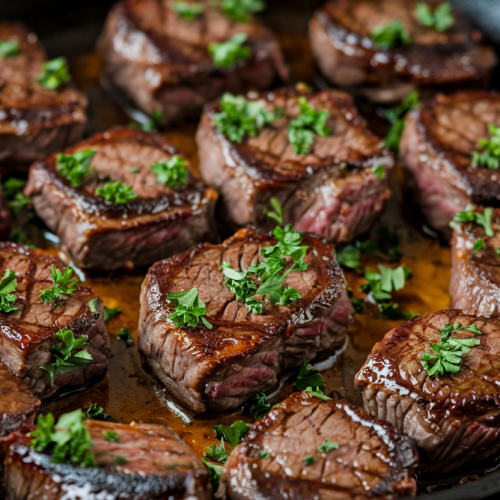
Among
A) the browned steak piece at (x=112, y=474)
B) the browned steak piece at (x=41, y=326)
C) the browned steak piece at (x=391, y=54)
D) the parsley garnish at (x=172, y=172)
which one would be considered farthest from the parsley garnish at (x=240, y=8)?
the browned steak piece at (x=112, y=474)

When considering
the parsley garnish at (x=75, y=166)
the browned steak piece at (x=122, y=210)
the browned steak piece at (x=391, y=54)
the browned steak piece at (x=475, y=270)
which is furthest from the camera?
the browned steak piece at (x=391, y=54)

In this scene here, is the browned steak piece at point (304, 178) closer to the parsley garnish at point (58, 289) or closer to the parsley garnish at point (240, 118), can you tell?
the parsley garnish at point (240, 118)

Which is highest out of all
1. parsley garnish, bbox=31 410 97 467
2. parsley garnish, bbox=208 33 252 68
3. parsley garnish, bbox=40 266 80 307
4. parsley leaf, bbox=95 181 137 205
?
parsley garnish, bbox=208 33 252 68

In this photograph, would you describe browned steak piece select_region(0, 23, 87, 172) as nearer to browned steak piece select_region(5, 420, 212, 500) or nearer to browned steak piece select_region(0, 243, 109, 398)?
browned steak piece select_region(0, 243, 109, 398)

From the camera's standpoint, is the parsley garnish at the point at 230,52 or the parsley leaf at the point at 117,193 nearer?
the parsley leaf at the point at 117,193

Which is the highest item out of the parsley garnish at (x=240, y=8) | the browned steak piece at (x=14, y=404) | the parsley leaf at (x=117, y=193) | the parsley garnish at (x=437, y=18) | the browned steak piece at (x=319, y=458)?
the parsley garnish at (x=437, y=18)

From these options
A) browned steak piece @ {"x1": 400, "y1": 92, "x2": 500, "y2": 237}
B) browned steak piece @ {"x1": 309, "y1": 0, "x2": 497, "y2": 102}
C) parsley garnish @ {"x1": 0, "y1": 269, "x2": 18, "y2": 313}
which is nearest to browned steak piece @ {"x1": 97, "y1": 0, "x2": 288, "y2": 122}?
browned steak piece @ {"x1": 309, "y1": 0, "x2": 497, "y2": 102}

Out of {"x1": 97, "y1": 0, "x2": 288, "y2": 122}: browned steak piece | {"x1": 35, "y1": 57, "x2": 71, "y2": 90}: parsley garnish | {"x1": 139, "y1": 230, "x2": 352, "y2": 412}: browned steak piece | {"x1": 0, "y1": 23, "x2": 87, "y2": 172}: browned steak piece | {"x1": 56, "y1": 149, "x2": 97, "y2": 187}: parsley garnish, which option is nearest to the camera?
{"x1": 139, "y1": 230, "x2": 352, "y2": 412}: browned steak piece
